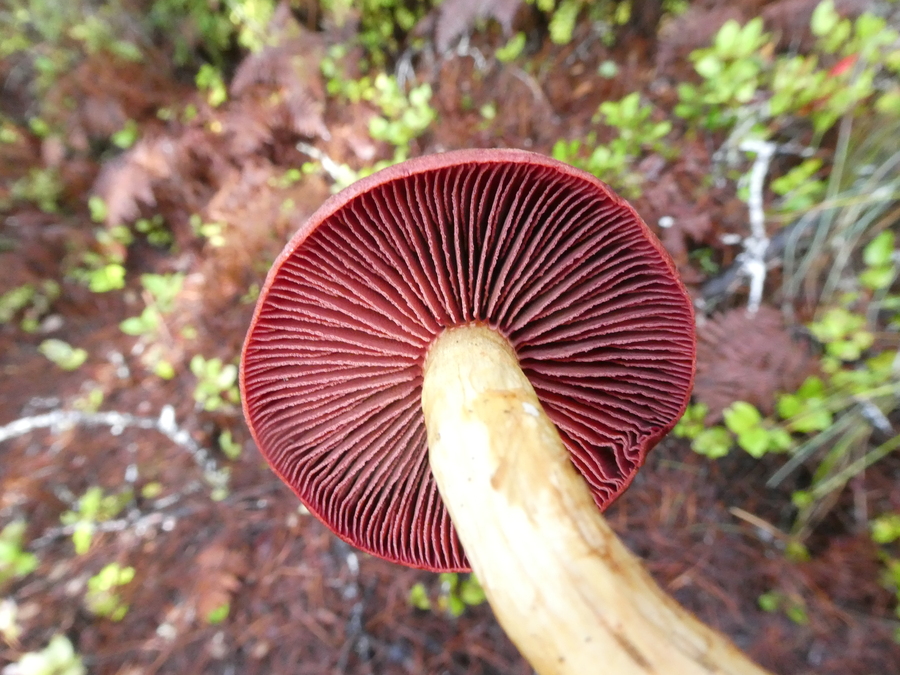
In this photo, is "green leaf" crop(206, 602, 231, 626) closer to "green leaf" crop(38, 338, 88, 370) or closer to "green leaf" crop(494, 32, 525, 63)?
"green leaf" crop(38, 338, 88, 370)

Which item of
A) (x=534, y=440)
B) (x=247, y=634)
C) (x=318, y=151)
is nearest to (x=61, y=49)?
(x=318, y=151)

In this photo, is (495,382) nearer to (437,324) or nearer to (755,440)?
(437,324)

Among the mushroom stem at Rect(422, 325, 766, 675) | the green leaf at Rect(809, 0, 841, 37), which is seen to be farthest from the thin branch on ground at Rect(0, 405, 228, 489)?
the green leaf at Rect(809, 0, 841, 37)

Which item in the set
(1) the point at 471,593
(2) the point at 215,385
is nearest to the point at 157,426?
(2) the point at 215,385

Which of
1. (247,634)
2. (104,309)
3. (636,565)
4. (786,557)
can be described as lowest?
(247,634)

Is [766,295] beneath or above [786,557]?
above

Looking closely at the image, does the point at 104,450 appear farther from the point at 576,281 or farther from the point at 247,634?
the point at 576,281

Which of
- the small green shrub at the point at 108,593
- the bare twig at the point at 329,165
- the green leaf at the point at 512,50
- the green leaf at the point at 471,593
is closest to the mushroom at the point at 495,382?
the green leaf at the point at 471,593
